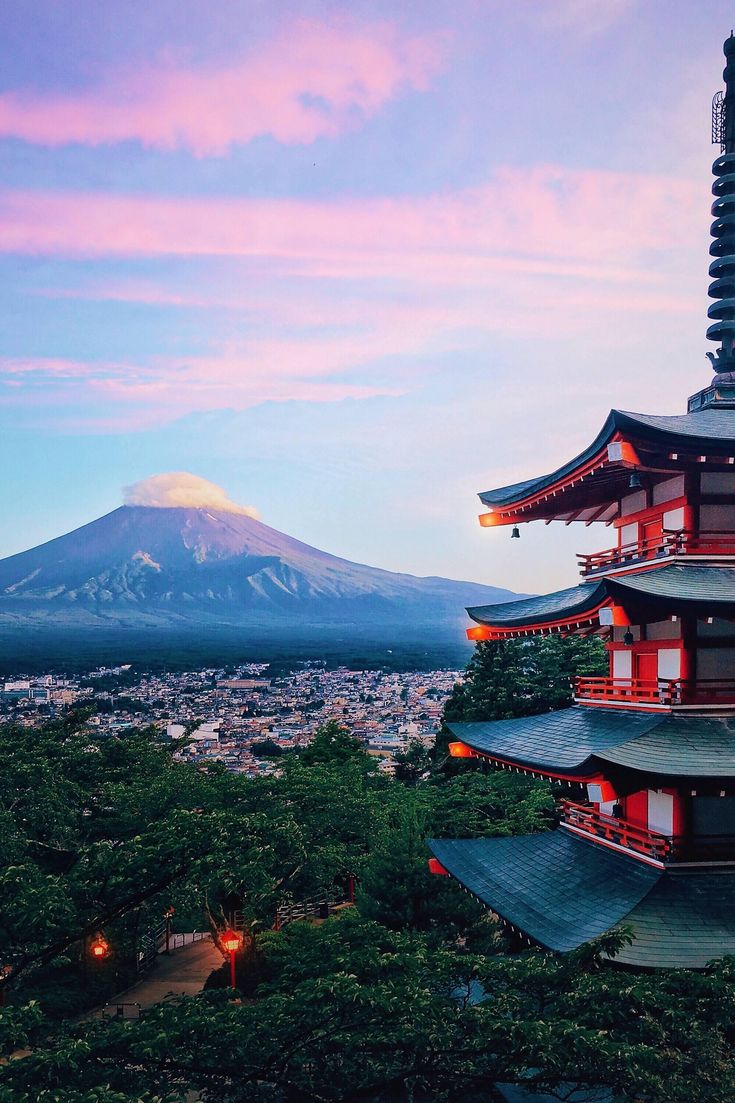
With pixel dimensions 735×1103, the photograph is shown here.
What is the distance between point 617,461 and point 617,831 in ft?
16.6

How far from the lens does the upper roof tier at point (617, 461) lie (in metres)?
Answer: 10.0

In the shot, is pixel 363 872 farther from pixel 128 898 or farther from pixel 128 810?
pixel 128 810

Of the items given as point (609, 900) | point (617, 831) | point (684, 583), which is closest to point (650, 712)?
point (617, 831)

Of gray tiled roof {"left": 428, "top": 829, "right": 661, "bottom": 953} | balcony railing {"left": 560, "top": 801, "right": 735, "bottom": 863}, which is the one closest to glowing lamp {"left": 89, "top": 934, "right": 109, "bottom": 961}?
gray tiled roof {"left": 428, "top": 829, "right": 661, "bottom": 953}

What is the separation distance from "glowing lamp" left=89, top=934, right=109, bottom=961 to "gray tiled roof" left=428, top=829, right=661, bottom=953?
9866 millimetres

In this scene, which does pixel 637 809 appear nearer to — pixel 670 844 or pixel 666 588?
pixel 670 844

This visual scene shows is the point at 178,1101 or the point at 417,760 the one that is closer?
the point at 178,1101

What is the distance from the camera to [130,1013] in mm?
18828

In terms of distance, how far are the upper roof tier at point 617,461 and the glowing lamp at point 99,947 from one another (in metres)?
13.9

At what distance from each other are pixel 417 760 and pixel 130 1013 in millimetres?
25478

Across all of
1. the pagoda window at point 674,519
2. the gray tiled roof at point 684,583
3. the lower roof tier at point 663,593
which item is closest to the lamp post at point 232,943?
the lower roof tier at point 663,593

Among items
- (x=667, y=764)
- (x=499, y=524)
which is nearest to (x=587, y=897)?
(x=667, y=764)

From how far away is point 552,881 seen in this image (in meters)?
11.1

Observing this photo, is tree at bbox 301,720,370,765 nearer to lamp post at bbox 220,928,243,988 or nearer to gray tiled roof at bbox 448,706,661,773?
lamp post at bbox 220,928,243,988
